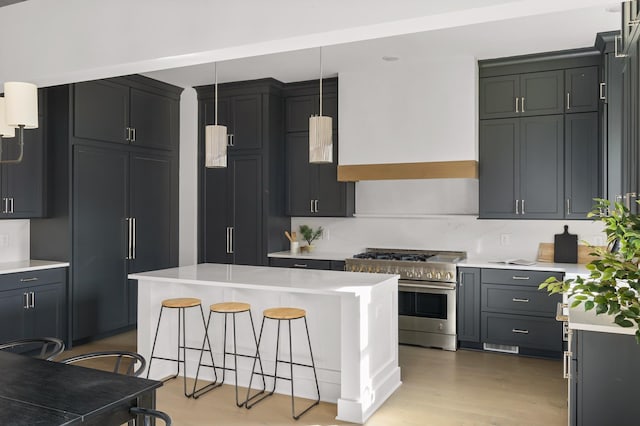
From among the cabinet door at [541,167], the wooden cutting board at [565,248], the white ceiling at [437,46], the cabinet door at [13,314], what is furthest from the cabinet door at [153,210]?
the wooden cutting board at [565,248]

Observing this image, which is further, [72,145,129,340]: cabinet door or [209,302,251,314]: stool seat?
[72,145,129,340]: cabinet door

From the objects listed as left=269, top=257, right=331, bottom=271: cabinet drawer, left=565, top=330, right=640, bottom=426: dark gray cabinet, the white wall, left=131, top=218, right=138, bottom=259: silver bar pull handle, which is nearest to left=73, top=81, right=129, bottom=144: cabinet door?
left=131, top=218, right=138, bottom=259: silver bar pull handle

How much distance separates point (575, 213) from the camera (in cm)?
486

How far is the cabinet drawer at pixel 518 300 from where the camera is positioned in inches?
184

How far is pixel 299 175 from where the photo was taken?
6035 millimetres

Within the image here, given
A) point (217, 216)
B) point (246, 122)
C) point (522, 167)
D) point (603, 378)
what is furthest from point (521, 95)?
point (217, 216)

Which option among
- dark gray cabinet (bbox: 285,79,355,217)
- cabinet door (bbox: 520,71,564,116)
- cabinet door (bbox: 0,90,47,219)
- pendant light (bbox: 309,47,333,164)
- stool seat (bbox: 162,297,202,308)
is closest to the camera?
stool seat (bbox: 162,297,202,308)

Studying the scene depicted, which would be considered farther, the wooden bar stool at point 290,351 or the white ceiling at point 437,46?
the white ceiling at point 437,46

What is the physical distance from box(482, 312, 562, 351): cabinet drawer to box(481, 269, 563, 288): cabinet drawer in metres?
0.30

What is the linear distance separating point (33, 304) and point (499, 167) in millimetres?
4382

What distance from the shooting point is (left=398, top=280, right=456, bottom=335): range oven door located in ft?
16.4

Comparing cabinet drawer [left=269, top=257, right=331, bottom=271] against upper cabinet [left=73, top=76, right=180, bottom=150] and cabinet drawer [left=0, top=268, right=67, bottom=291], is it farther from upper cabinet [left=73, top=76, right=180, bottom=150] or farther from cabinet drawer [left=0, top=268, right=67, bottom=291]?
cabinet drawer [left=0, top=268, right=67, bottom=291]

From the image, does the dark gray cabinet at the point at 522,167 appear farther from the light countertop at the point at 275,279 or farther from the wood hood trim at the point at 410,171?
the light countertop at the point at 275,279

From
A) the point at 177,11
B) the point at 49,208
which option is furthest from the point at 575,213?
the point at 49,208
